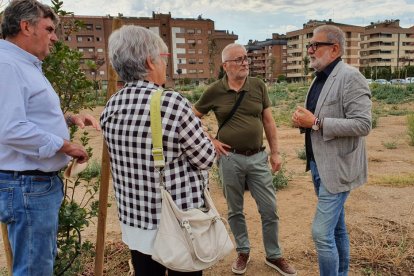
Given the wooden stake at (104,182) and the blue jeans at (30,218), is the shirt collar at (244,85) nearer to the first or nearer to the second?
the wooden stake at (104,182)

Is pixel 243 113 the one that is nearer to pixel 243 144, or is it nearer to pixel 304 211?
pixel 243 144

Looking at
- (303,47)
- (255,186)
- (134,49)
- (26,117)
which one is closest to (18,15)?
(26,117)

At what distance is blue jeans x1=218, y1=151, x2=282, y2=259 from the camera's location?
3.51m

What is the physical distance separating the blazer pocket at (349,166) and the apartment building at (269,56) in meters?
98.5

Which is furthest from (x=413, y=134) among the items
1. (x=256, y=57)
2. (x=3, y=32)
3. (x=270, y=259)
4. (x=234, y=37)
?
(x=256, y=57)

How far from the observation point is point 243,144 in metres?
3.50

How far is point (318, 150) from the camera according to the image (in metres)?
2.74

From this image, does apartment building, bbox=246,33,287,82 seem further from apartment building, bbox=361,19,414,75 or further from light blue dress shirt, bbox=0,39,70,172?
light blue dress shirt, bbox=0,39,70,172

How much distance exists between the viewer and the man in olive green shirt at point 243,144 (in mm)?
3500

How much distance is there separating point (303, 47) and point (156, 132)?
315ft

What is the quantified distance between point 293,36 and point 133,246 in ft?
336

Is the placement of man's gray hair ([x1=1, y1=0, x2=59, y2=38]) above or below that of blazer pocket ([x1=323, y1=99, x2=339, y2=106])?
above

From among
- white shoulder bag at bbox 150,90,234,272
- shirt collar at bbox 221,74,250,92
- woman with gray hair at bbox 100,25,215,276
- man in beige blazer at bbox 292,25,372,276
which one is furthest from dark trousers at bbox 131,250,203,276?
shirt collar at bbox 221,74,250,92

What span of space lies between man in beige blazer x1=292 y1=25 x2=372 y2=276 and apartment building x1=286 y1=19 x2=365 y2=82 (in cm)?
8493
